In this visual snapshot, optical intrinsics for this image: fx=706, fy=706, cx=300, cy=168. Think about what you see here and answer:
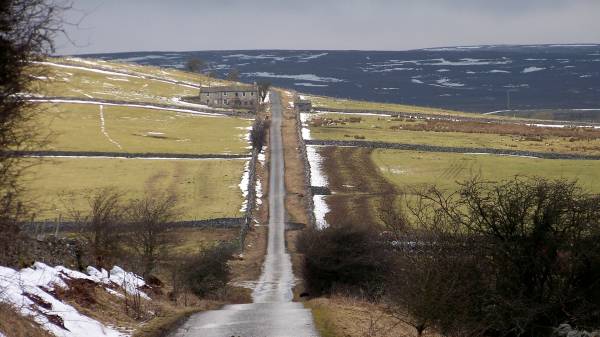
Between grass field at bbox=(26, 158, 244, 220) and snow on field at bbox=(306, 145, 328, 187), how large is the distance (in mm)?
7235

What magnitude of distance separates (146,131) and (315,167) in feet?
106

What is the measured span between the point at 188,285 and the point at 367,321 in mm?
14051

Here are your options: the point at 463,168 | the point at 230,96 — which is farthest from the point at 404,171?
the point at 230,96

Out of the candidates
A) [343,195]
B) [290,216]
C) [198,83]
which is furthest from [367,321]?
[198,83]

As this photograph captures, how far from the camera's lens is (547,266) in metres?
16.6

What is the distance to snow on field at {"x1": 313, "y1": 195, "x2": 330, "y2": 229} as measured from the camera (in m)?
52.0

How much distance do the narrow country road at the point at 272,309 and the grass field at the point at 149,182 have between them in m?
3.65

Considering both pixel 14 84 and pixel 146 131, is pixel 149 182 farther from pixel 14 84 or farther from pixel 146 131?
pixel 14 84

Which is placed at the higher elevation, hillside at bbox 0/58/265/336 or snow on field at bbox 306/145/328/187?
hillside at bbox 0/58/265/336

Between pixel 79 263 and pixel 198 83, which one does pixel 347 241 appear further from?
pixel 198 83

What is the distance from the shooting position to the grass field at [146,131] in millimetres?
81625

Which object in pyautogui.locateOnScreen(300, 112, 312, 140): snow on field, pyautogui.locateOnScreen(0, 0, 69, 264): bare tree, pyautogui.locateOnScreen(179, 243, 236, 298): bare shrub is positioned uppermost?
pyautogui.locateOnScreen(0, 0, 69, 264): bare tree

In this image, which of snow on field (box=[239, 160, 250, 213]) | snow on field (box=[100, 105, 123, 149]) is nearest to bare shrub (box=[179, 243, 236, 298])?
snow on field (box=[239, 160, 250, 213])

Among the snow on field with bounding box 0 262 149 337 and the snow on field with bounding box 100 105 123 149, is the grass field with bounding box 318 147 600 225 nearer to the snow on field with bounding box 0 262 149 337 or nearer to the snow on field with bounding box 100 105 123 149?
the snow on field with bounding box 100 105 123 149
